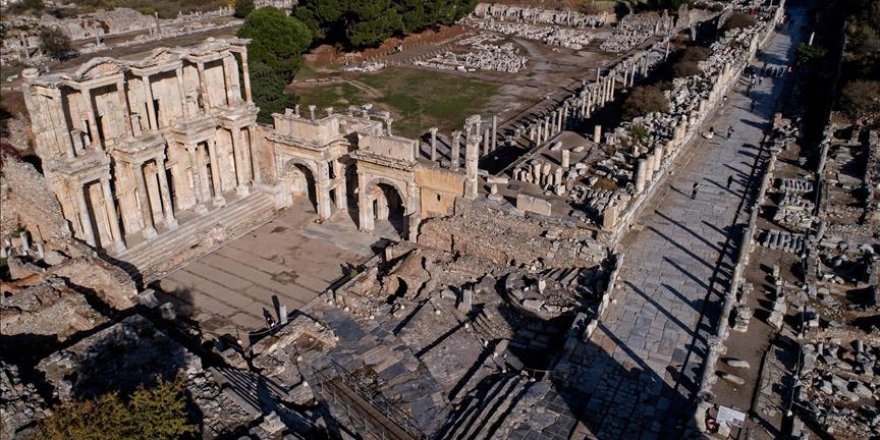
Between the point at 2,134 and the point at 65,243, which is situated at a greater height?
the point at 2,134

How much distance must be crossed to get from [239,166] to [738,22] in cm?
4552

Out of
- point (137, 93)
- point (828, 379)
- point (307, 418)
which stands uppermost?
point (137, 93)

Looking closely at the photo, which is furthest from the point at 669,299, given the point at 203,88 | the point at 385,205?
the point at 203,88

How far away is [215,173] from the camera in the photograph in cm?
2878

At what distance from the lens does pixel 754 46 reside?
49625mm

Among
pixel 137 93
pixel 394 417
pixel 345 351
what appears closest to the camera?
pixel 394 417

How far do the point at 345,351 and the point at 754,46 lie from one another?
139 feet

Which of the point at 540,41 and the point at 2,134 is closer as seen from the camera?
the point at 2,134

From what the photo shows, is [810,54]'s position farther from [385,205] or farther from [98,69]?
[98,69]

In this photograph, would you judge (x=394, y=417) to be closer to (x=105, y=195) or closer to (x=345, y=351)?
(x=345, y=351)

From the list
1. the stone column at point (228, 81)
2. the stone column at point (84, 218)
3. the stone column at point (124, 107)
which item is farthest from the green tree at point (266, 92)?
the stone column at point (84, 218)

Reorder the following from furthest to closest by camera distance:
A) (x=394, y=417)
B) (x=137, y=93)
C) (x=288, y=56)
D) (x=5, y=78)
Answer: (x=288, y=56), (x=5, y=78), (x=137, y=93), (x=394, y=417)

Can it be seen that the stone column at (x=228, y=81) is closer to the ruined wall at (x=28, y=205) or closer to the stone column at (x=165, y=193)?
the stone column at (x=165, y=193)

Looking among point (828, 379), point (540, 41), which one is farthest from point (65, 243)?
point (540, 41)
